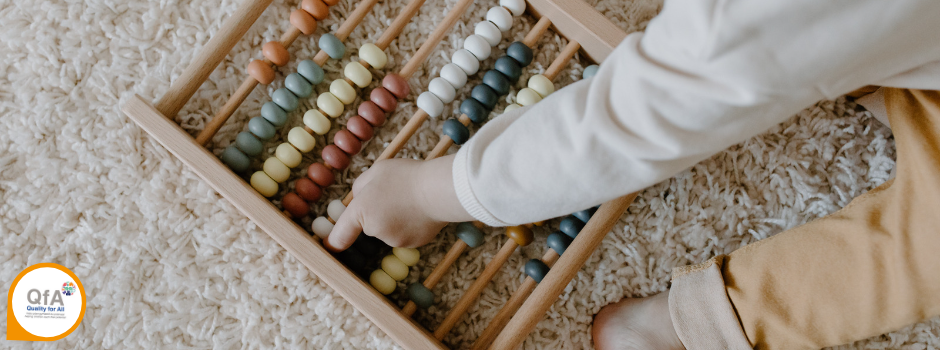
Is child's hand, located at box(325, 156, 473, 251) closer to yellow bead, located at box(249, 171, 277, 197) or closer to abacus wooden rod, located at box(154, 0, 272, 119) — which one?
yellow bead, located at box(249, 171, 277, 197)

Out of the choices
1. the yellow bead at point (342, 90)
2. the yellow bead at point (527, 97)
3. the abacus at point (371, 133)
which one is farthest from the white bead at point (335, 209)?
the yellow bead at point (527, 97)

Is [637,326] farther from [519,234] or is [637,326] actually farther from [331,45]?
[331,45]

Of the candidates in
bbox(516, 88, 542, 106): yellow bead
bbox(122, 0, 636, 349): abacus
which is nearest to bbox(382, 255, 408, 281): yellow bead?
bbox(122, 0, 636, 349): abacus

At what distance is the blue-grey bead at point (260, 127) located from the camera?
1.77 feet

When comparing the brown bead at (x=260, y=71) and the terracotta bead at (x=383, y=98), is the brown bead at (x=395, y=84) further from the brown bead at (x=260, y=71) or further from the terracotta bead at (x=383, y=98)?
the brown bead at (x=260, y=71)

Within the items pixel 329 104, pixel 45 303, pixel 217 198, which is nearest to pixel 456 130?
pixel 329 104

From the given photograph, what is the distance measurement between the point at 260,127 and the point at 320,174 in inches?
3.0

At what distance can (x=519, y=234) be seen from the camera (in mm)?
554

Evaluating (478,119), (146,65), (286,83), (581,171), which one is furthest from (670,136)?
(146,65)

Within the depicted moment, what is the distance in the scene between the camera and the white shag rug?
0.53 meters

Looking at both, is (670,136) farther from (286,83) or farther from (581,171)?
(286,83)

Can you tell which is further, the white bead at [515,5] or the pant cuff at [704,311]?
the white bead at [515,5]

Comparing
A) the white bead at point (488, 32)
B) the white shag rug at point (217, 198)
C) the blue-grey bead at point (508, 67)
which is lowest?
the white shag rug at point (217, 198)

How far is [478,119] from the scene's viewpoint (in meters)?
0.56
